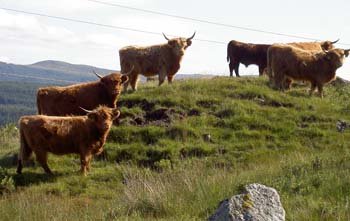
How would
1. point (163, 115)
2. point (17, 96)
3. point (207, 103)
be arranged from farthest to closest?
point (17, 96) < point (207, 103) < point (163, 115)

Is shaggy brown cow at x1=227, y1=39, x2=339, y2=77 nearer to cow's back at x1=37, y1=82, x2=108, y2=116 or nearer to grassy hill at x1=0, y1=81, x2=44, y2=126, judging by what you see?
cow's back at x1=37, y1=82, x2=108, y2=116

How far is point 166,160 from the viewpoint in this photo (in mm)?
13820

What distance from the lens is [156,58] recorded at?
→ 766 inches

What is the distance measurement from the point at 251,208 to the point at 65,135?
8.38 metres

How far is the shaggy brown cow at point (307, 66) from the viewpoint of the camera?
1883cm

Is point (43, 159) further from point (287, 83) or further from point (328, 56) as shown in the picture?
point (328, 56)

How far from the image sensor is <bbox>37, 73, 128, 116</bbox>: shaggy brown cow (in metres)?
16.0

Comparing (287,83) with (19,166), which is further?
(287,83)

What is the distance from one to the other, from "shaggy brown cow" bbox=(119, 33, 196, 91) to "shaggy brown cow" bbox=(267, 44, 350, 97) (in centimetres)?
280

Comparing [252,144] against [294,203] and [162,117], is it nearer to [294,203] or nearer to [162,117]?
[162,117]

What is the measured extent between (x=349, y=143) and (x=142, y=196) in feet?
23.7

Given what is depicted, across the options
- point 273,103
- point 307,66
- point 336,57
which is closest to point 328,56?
point 336,57

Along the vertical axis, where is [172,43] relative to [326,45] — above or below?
above

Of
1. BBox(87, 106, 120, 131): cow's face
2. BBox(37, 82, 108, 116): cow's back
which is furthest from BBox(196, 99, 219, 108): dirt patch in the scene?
BBox(87, 106, 120, 131): cow's face
